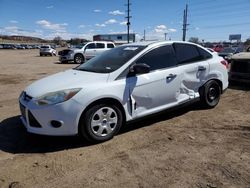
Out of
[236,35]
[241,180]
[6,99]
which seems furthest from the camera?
[236,35]

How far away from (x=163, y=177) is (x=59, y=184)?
1232 mm

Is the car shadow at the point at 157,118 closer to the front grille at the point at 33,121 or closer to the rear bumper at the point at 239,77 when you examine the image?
the front grille at the point at 33,121

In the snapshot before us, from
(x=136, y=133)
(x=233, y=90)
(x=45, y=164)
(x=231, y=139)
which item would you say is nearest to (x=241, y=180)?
(x=231, y=139)

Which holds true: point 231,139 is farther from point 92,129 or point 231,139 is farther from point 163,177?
point 92,129

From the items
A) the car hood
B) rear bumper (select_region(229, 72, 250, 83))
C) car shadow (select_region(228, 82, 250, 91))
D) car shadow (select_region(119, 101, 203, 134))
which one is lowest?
car shadow (select_region(119, 101, 203, 134))

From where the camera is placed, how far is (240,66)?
9.11 meters

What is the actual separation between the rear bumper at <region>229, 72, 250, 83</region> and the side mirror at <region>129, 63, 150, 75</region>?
5348 millimetres

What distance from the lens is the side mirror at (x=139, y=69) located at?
466 centimetres

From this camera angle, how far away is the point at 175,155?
12.9ft

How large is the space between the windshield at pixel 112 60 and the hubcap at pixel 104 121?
0.75 meters

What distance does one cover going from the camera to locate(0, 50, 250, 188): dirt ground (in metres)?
3.28

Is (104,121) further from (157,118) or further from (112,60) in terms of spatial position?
(157,118)

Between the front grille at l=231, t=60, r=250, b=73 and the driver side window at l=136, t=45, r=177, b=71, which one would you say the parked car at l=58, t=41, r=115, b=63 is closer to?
the front grille at l=231, t=60, r=250, b=73

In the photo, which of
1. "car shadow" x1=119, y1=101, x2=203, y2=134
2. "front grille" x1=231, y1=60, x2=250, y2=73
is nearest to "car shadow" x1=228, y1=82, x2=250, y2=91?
"front grille" x1=231, y1=60, x2=250, y2=73
